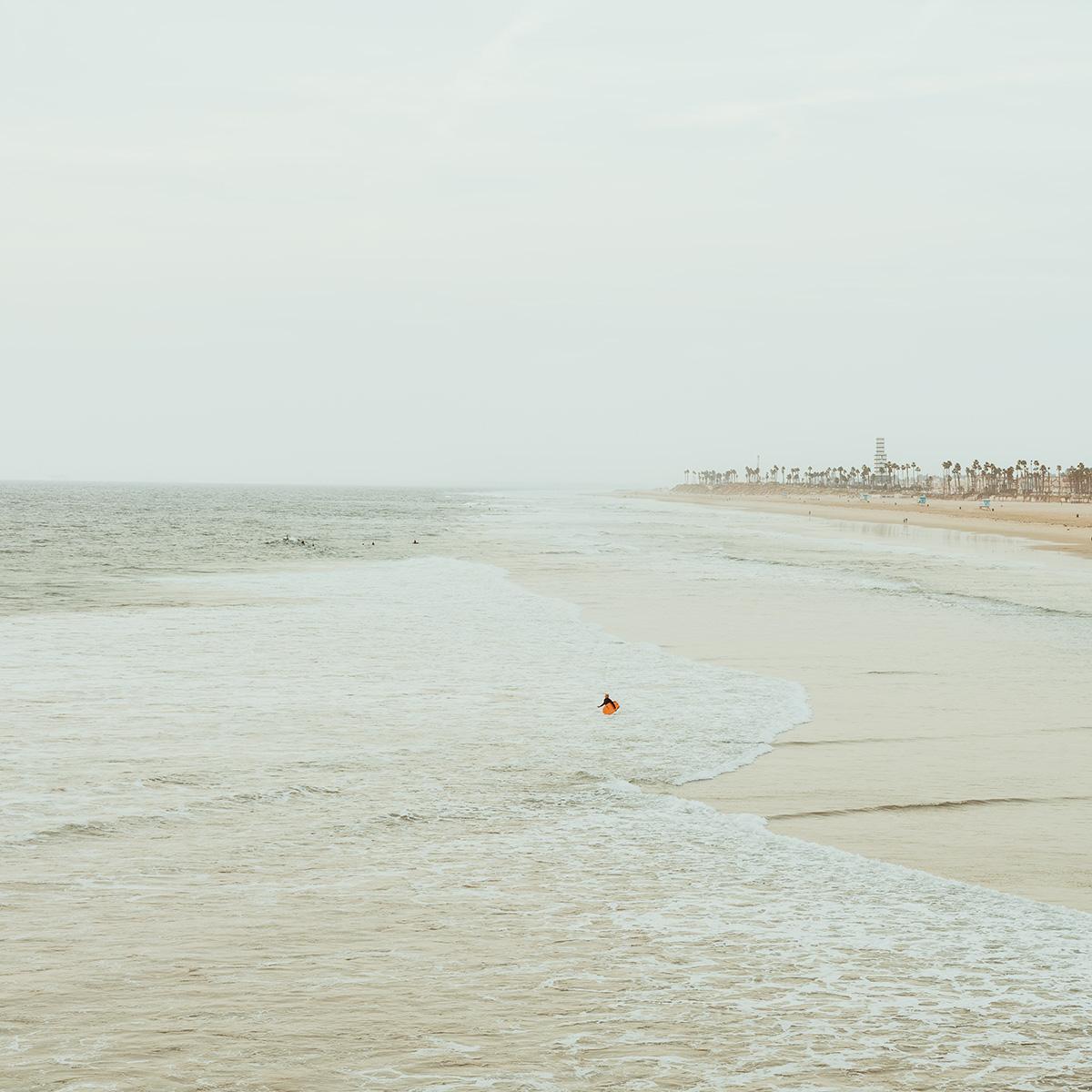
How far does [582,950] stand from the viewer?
6391mm

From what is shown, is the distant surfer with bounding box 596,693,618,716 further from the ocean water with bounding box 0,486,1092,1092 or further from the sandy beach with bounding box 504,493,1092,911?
the sandy beach with bounding box 504,493,1092,911

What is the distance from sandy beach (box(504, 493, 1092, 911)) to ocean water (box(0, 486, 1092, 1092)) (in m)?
0.53

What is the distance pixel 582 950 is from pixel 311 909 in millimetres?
1682

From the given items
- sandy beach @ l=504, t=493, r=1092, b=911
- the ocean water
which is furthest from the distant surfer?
sandy beach @ l=504, t=493, r=1092, b=911

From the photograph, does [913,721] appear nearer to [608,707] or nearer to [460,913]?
[608,707]

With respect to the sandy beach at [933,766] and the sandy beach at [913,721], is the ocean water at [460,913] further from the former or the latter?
the sandy beach at [913,721]

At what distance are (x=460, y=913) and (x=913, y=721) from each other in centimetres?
780

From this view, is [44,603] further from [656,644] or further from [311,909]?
[311,909]

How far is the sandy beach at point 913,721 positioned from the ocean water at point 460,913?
535 millimetres

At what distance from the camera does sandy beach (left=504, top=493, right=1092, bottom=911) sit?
8.59 m

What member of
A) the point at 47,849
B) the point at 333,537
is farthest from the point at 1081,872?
the point at 333,537

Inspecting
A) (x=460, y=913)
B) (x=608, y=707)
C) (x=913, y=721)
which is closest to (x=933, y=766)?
(x=913, y=721)

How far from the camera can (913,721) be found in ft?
43.4

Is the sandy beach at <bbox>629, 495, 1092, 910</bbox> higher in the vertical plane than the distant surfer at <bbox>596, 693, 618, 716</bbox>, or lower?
lower
